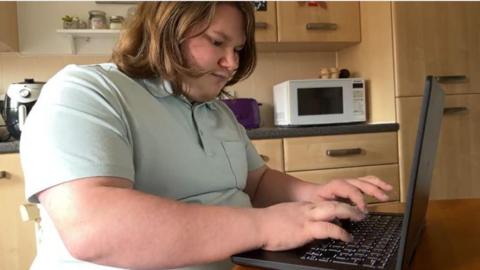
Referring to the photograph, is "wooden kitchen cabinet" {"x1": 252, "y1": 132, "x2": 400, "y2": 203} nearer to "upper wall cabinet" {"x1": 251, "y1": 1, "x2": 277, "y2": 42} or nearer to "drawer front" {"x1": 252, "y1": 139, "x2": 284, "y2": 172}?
"drawer front" {"x1": 252, "y1": 139, "x2": 284, "y2": 172}

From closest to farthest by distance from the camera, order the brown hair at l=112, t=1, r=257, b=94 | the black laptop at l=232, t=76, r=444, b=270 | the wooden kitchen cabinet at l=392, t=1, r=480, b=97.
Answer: the black laptop at l=232, t=76, r=444, b=270, the brown hair at l=112, t=1, r=257, b=94, the wooden kitchen cabinet at l=392, t=1, r=480, b=97

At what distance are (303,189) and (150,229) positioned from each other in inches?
20.6

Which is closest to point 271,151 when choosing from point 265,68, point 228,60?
point 265,68

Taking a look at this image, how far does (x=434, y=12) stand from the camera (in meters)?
2.15

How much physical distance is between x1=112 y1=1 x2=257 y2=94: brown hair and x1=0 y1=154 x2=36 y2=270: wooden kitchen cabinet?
3.57 feet

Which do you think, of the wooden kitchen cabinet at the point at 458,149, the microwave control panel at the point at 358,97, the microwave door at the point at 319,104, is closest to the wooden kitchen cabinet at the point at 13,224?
the microwave door at the point at 319,104

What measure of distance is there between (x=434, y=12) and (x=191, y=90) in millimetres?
1769

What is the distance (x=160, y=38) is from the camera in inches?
30.5

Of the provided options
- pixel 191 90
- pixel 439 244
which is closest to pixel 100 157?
pixel 191 90

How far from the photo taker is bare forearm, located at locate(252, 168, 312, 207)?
0.98 m

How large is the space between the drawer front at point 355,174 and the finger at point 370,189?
1.12 m

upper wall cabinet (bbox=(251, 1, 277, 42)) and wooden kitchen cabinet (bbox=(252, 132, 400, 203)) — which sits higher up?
upper wall cabinet (bbox=(251, 1, 277, 42))

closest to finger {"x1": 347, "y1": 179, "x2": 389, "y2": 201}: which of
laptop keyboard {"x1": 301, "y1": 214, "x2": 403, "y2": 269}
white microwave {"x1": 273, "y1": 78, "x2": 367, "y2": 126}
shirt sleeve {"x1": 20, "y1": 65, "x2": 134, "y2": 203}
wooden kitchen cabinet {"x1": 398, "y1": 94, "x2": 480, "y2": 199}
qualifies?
laptop keyboard {"x1": 301, "y1": 214, "x2": 403, "y2": 269}

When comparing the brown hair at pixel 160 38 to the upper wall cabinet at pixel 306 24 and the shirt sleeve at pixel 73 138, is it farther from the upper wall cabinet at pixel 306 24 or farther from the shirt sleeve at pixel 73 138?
the upper wall cabinet at pixel 306 24
